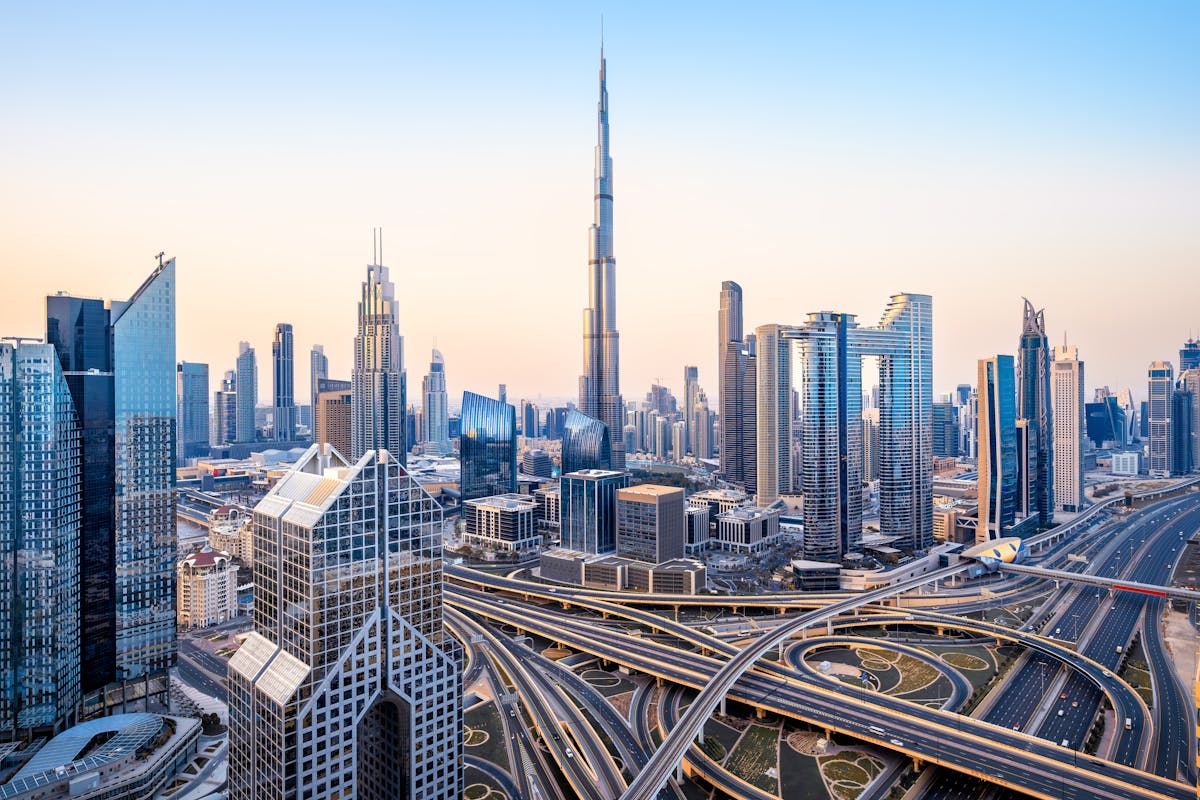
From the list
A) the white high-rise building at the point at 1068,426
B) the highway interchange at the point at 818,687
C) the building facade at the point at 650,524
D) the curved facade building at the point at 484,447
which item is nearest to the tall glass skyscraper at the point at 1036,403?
the white high-rise building at the point at 1068,426

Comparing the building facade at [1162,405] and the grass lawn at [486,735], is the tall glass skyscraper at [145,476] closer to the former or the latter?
the grass lawn at [486,735]

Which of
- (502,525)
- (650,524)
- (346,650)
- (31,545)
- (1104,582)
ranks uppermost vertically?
(31,545)

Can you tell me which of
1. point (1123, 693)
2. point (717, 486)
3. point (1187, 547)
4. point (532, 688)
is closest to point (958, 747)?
point (1123, 693)

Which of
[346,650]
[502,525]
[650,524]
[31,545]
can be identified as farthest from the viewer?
[502,525]

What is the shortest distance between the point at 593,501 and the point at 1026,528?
83.2 m

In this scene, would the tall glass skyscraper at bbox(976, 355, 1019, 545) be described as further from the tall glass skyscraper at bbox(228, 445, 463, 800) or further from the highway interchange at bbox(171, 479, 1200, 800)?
the tall glass skyscraper at bbox(228, 445, 463, 800)

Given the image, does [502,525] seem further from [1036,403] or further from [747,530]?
[1036,403]

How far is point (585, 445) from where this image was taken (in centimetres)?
15025

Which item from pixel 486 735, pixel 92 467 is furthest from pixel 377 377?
pixel 486 735

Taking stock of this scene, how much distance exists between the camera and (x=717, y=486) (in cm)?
19475

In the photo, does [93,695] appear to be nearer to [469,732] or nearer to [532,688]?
[469,732]

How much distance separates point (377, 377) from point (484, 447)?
39.9 meters

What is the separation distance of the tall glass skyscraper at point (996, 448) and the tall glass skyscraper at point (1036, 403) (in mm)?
16802

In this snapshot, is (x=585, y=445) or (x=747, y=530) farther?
(x=585, y=445)
